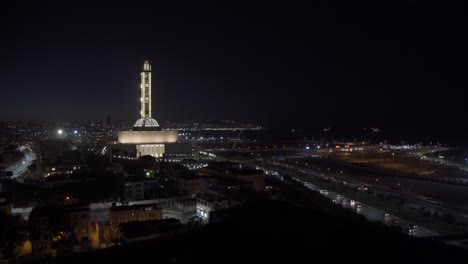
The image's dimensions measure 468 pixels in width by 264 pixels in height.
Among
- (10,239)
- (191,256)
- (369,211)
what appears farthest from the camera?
(369,211)

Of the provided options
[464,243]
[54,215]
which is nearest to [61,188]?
[54,215]

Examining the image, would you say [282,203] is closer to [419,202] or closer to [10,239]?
[10,239]

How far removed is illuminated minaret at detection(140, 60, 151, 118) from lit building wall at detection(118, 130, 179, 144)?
1.45 meters

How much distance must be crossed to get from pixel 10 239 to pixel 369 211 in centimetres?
930

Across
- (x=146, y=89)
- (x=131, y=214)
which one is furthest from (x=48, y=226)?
(x=146, y=89)

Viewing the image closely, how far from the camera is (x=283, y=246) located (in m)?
6.41

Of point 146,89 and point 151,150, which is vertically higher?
point 146,89

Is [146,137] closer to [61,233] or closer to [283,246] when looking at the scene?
[61,233]

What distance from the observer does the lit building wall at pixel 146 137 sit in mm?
24406

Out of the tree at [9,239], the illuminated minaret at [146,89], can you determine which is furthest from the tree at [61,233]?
the illuminated minaret at [146,89]

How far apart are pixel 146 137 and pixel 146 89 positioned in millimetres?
2685

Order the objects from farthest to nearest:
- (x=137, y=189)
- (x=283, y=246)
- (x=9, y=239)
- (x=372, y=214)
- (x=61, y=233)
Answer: (x=137, y=189), (x=372, y=214), (x=61, y=233), (x=9, y=239), (x=283, y=246)

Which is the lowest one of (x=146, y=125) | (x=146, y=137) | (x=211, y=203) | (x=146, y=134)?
(x=211, y=203)

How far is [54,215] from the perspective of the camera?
A: 8.47 meters
